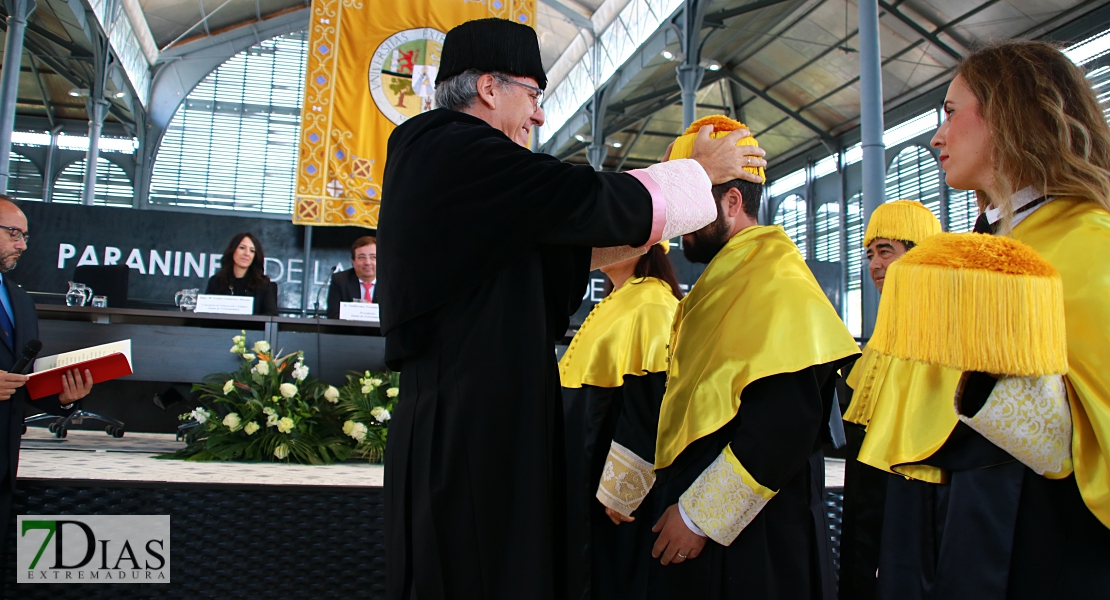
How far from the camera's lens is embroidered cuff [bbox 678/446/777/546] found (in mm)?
1282

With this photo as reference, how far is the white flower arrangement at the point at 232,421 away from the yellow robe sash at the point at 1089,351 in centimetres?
296

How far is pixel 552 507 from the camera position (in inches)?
43.0

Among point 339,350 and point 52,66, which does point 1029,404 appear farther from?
point 52,66

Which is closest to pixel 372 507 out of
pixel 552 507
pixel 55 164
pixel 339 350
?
pixel 552 507

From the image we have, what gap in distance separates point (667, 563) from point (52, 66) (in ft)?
51.9

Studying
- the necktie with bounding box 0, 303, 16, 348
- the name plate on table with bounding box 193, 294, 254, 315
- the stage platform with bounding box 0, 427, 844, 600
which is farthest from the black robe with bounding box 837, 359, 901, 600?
the name plate on table with bounding box 193, 294, 254, 315

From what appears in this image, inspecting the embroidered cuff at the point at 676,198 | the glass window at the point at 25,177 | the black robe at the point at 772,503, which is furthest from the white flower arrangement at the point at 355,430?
the glass window at the point at 25,177

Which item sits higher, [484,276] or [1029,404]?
[484,276]

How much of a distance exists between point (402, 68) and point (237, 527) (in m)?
4.32

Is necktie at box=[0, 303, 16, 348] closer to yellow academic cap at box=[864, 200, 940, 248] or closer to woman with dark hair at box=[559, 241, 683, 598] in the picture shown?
woman with dark hair at box=[559, 241, 683, 598]

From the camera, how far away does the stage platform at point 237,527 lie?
86.1 inches

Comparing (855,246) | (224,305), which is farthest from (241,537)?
(855,246)

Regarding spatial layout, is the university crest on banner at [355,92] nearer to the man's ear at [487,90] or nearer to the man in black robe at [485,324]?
the man's ear at [487,90]

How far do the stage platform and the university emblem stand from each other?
12.8ft
